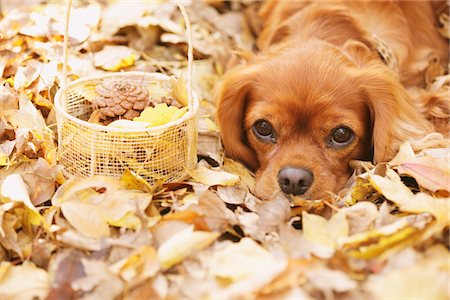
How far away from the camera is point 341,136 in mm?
2754

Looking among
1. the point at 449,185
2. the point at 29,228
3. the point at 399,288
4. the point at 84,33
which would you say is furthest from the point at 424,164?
the point at 84,33

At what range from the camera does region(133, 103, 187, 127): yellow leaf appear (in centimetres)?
254

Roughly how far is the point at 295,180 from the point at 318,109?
307 mm

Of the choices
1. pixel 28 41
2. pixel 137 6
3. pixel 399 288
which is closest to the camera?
pixel 399 288

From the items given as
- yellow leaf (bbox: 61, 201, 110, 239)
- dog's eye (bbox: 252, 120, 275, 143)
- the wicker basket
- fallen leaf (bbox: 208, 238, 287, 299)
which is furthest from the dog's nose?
yellow leaf (bbox: 61, 201, 110, 239)

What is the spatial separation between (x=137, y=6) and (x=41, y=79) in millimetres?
1077

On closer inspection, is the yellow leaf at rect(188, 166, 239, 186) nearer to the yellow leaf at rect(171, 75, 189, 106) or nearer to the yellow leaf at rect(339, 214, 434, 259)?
the yellow leaf at rect(171, 75, 189, 106)

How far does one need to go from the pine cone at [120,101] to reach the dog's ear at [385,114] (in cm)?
90

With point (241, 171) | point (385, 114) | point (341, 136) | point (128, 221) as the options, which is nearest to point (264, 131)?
point (241, 171)

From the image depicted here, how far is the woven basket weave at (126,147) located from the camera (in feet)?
7.96

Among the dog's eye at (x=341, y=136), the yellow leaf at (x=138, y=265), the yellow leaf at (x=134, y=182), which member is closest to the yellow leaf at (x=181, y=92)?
the yellow leaf at (x=134, y=182)

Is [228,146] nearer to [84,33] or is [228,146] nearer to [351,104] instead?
[351,104]

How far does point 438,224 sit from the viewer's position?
2.04 m

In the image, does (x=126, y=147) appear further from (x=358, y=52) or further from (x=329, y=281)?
(x=358, y=52)
